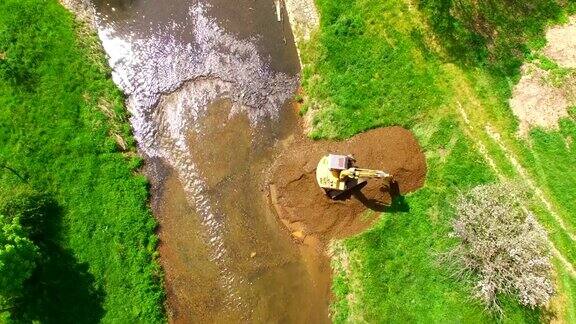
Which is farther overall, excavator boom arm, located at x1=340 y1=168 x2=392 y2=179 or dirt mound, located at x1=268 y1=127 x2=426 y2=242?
dirt mound, located at x1=268 y1=127 x2=426 y2=242

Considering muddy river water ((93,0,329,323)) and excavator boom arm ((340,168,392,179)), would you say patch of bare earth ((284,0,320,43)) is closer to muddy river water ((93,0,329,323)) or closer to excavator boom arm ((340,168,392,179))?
muddy river water ((93,0,329,323))

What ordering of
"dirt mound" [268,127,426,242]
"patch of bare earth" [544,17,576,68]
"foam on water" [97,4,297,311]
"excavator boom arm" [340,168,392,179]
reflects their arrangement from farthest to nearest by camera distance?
"patch of bare earth" [544,17,576,68] < "foam on water" [97,4,297,311] < "dirt mound" [268,127,426,242] < "excavator boom arm" [340,168,392,179]

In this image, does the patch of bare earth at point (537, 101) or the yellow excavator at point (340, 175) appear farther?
the patch of bare earth at point (537, 101)

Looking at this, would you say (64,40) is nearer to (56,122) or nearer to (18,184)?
(56,122)

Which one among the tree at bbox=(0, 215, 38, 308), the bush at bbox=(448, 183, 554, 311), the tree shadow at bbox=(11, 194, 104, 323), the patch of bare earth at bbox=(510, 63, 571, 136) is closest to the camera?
the tree at bbox=(0, 215, 38, 308)

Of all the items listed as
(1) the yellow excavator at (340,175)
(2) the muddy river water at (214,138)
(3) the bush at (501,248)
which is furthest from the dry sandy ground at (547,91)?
(2) the muddy river water at (214,138)

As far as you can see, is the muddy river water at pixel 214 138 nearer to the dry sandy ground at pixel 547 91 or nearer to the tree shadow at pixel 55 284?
the tree shadow at pixel 55 284

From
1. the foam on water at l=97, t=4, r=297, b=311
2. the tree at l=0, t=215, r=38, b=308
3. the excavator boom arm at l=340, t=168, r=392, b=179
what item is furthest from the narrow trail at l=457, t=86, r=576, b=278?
the tree at l=0, t=215, r=38, b=308
